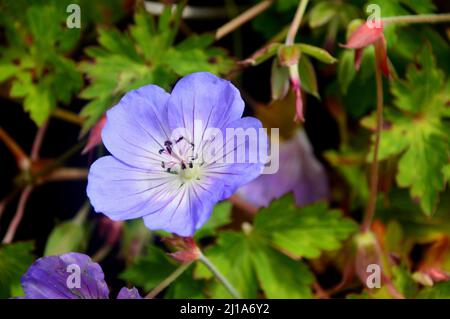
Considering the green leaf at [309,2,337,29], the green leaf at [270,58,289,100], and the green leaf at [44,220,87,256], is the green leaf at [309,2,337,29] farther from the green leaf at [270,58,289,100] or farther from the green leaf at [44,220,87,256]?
the green leaf at [44,220,87,256]

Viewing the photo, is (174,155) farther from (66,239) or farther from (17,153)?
(17,153)

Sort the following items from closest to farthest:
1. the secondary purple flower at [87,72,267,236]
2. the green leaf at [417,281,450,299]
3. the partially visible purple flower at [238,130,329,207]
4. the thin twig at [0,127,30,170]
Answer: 1. the secondary purple flower at [87,72,267,236]
2. the green leaf at [417,281,450,299]
3. the thin twig at [0,127,30,170]
4. the partially visible purple flower at [238,130,329,207]

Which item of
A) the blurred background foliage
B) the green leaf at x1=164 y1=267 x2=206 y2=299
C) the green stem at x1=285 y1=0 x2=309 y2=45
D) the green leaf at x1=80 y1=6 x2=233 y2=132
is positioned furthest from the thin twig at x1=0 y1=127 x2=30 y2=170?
the green stem at x1=285 y1=0 x2=309 y2=45

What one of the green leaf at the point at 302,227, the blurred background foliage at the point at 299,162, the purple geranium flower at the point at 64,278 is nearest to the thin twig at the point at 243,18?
the blurred background foliage at the point at 299,162

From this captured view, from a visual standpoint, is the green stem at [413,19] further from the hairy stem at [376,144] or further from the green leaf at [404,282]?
the green leaf at [404,282]

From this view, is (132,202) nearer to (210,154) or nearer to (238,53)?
(210,154)

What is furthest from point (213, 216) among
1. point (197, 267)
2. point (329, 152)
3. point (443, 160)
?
point (443, 160)
